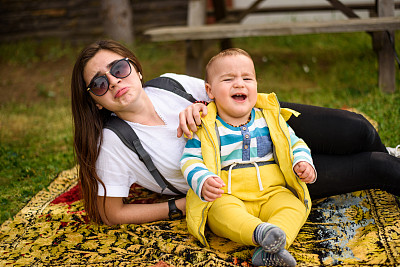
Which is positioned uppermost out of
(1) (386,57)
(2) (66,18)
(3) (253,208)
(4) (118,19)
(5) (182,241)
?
(2) (66,18)

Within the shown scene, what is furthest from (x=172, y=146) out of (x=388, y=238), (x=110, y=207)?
(x=388, y=238)

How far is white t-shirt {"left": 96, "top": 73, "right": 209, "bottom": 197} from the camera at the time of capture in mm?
2361

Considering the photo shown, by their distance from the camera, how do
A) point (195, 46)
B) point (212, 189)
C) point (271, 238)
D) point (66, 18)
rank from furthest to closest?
point (66, 18) < point (195, 46) < point (212, 189) < point (271, 238)

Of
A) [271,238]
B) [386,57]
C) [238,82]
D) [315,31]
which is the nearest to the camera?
[271,238]

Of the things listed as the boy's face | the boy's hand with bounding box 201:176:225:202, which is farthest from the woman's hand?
the boy's hand with bounding box 201:176:225:202

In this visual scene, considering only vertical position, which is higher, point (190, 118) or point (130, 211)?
point (190, 118)

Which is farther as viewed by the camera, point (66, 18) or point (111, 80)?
point (66, 18)

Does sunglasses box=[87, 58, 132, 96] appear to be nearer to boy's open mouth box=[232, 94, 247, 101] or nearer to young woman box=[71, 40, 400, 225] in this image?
young woman box=[71, 40, 400, 225]

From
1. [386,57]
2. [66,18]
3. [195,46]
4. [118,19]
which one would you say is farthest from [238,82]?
[66,18]

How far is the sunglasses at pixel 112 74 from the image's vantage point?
2342 millimetres

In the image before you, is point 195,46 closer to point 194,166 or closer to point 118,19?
point 118,19

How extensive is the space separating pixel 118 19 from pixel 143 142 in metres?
5.34

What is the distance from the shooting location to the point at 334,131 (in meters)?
2.47

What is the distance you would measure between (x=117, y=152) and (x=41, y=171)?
1420 mm
